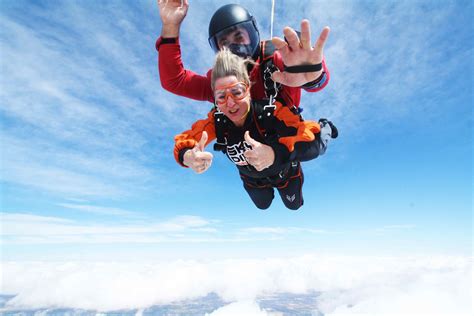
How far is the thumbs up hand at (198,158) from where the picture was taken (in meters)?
2.12

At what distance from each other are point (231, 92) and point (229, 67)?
0.82ft

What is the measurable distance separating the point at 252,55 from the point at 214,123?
2.71ft

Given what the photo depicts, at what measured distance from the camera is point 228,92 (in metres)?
2.43

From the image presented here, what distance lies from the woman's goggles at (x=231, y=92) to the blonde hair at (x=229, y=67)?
87 millimetres

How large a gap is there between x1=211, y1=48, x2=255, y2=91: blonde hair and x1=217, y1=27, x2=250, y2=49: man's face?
0.39 meters

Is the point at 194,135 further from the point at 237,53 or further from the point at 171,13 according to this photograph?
the point at 171,13

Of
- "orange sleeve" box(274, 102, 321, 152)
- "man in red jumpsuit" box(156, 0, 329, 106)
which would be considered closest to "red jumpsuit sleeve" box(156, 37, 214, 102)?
"man in red jumpsuit" box(156, 0, 329, 106)

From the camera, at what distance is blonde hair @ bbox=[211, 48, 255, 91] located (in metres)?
2.48

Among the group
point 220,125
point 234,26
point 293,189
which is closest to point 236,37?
point 234,26

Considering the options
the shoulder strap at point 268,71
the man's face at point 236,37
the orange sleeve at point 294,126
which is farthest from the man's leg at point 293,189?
the man's face at point 236,37

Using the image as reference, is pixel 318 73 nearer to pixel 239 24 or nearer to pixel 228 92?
pixel 228 92

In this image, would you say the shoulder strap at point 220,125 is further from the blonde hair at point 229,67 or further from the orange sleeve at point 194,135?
the blonde hair at point 229,67

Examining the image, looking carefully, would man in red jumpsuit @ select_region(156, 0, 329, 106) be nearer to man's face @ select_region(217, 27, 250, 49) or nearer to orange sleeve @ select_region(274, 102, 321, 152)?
man's face @ select_region(217, 27, 250, 49)

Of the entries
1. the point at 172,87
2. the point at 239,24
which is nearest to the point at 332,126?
the point at 239,24
